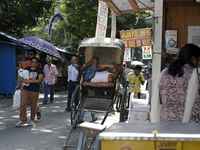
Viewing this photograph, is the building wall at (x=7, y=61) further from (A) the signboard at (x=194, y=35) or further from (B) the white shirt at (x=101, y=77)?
(A) the signboard at (x=194, y=35)

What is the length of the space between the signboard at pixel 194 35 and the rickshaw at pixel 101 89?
281cm

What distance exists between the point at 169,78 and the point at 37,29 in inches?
1534

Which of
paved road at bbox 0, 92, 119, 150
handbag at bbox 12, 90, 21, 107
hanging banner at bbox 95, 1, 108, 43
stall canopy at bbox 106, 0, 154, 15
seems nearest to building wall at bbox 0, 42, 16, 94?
paved road at bbox 0, 92, 119, 150

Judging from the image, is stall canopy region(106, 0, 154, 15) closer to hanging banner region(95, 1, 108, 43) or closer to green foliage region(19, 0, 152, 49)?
hanging banner region(95, 1, 108, 43)

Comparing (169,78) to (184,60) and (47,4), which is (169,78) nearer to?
(184,60)

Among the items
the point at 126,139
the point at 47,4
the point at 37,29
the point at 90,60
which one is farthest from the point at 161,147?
the point at 37,29

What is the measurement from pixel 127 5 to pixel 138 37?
942cm

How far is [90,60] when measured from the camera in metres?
8.49

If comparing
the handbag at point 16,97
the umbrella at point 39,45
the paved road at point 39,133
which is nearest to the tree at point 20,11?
the umbrella at point 39,45

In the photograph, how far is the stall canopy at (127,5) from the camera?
6.01 m

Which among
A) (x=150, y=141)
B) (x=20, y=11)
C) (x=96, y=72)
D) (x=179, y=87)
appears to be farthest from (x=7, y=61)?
(x=150, y=141)

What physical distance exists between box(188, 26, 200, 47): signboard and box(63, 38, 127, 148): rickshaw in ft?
9.23

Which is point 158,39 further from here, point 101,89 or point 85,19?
point 85,19

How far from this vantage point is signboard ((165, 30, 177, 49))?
16.1 ft
